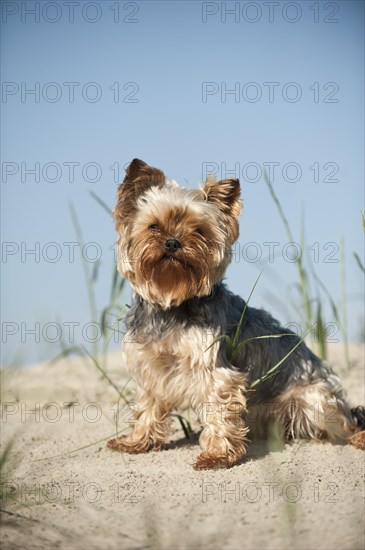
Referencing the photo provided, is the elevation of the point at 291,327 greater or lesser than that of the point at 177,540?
greater

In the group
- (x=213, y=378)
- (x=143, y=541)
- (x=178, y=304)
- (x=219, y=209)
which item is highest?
(x=219, y=209)

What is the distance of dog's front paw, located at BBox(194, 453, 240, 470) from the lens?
624 centimetres

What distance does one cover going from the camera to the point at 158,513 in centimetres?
489

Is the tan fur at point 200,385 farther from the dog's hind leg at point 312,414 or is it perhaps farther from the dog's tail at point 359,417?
the dog's tail at point 359,417

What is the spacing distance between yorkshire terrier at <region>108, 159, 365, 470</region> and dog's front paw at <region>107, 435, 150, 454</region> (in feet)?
0.03

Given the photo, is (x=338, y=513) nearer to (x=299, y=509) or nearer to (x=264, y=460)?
(x=299, y=509)

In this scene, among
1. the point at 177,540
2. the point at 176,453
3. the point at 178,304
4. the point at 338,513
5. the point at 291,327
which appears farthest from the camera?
the point at 291,327

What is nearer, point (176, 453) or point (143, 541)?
point (143, 541)

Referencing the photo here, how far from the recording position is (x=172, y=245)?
240 inches

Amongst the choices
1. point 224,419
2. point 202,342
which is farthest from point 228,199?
point 224,419

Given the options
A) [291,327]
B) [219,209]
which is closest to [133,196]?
[219,209]

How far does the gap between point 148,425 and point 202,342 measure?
122 cm

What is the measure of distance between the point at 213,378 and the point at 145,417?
40.7 inches

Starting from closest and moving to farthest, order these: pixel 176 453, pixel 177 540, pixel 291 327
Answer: pixel 177 540
pixel 176 453
pixel 291 327
